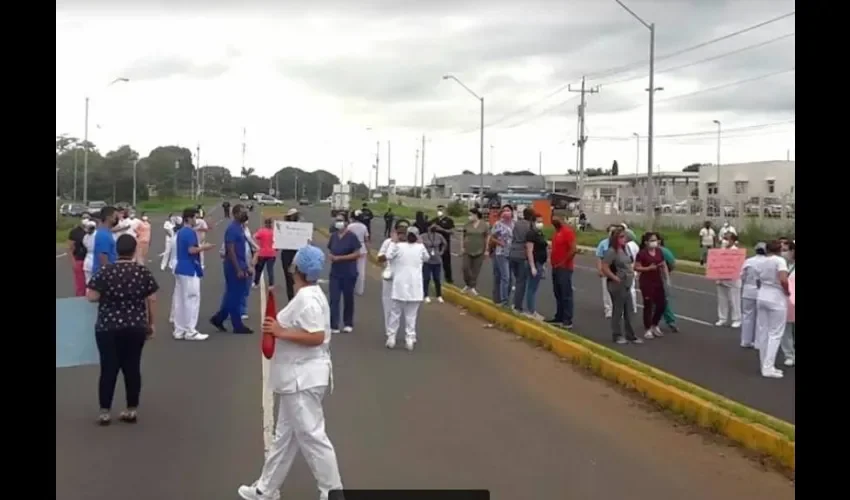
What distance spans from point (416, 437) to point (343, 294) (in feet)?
22.6

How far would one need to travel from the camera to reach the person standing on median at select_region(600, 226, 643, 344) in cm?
1478

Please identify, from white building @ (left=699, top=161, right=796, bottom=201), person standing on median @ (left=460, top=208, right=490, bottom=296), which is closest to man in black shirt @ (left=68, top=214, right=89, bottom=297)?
person standing on median @ (left=460, top=208, right=490, bottom=296)

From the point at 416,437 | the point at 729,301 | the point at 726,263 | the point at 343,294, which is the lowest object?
the point at 416,437

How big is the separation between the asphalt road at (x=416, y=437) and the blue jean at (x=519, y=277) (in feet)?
14.1

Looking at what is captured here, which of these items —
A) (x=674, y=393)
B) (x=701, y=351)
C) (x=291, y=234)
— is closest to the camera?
(x=674, y=393)

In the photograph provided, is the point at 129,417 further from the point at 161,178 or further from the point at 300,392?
the point at 161,178

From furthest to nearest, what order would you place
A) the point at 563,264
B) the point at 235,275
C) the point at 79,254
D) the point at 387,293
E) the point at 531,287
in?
the point at 531,287 < the point at 79,254 < the point at 563,264 < the point at 235,275 < the point at 387,293

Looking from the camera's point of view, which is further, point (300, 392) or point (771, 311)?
point (771, 311)

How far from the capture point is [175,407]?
9.81 meters

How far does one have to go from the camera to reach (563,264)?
15.8 metres

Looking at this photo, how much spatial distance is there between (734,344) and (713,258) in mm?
1897

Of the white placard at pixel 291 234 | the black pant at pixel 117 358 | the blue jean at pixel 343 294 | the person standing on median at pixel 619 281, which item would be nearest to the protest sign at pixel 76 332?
the black pant at pixel 117 358

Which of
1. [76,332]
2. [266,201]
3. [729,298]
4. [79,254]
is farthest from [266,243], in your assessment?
[266,201]

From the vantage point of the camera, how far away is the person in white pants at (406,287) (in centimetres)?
1401
